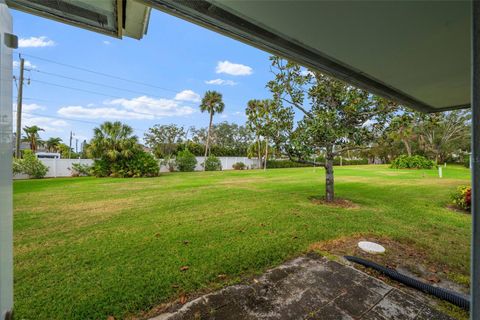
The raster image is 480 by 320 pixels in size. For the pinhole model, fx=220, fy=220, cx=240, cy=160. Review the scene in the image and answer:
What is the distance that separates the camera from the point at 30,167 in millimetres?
12125

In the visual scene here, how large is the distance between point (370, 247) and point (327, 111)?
366 centimetres

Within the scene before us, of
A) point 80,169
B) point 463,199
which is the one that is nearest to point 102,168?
point 80,169

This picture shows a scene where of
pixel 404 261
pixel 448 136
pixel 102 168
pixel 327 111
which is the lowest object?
pixel 404 261

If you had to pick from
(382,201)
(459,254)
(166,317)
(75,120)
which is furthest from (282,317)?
(75,120)

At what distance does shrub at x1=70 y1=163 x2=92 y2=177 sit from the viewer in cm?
1412

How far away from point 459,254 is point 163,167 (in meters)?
17.1

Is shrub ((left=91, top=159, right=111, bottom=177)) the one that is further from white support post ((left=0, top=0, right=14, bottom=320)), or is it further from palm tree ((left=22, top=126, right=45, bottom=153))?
palm tree ((left=22, top=126, right=45, bottom=153))

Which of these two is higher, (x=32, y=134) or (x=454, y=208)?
(x=32, y=134)

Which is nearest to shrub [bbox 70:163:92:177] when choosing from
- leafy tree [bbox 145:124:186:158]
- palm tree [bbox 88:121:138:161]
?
palm tree [bbox 88:121:138:161]

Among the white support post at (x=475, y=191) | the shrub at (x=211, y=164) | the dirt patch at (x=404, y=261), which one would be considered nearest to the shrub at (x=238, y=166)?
the shrub at (x=211, y=164)

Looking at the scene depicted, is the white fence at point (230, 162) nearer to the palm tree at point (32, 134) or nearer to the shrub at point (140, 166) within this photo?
the shrub at point (140, 166)

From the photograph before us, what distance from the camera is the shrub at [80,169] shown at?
1412 cm

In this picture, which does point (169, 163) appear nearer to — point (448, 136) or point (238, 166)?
point (238, 166)

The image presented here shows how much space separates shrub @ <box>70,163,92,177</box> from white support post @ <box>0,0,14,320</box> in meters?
15.9
